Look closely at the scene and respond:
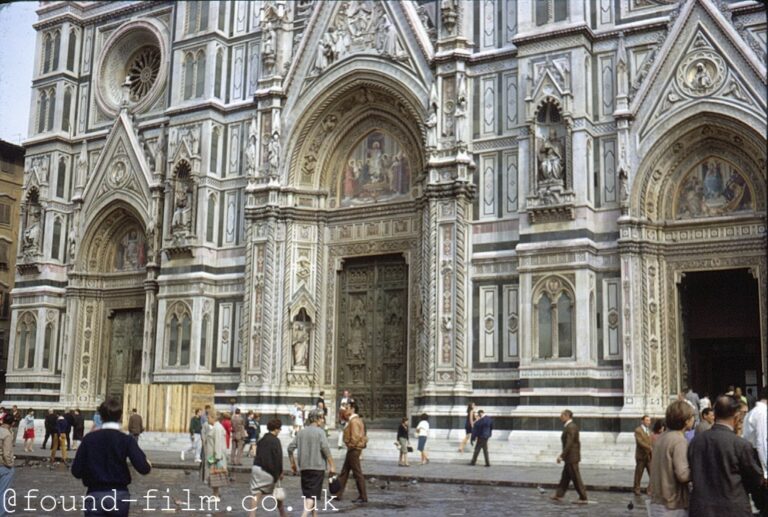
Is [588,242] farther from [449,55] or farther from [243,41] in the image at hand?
[243,41]

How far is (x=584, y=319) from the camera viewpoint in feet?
85.3

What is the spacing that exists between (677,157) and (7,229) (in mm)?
35502

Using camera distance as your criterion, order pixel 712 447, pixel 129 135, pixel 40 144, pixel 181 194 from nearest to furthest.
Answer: pixel 712 447, pixel 181 194, pixel 129 135, pixel 40 144

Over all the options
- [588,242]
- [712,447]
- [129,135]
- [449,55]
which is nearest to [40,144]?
[129,135]

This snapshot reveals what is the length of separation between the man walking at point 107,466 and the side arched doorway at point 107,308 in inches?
1125

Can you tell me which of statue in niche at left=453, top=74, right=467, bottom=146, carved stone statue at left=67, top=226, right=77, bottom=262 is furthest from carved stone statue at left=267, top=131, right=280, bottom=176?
carved stone statue at left=67, top=226, right=77, bottom=262

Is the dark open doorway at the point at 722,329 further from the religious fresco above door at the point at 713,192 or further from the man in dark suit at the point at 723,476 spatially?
the man in dark suit at the point at 723,476

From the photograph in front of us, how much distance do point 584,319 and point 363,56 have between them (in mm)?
12160

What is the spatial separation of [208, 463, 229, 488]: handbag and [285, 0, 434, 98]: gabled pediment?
58.7ft

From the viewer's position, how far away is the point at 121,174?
1446 inches

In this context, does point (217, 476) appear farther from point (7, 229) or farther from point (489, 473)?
point (7, 229)

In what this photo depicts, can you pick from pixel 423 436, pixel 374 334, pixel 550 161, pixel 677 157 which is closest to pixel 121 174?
pixel 374 334

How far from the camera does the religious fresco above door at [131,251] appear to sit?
3697 cm

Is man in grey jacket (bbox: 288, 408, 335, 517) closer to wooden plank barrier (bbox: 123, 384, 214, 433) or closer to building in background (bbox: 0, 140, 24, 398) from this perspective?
wooden plank barrier (bbox: 123, 384, 214, 433)
